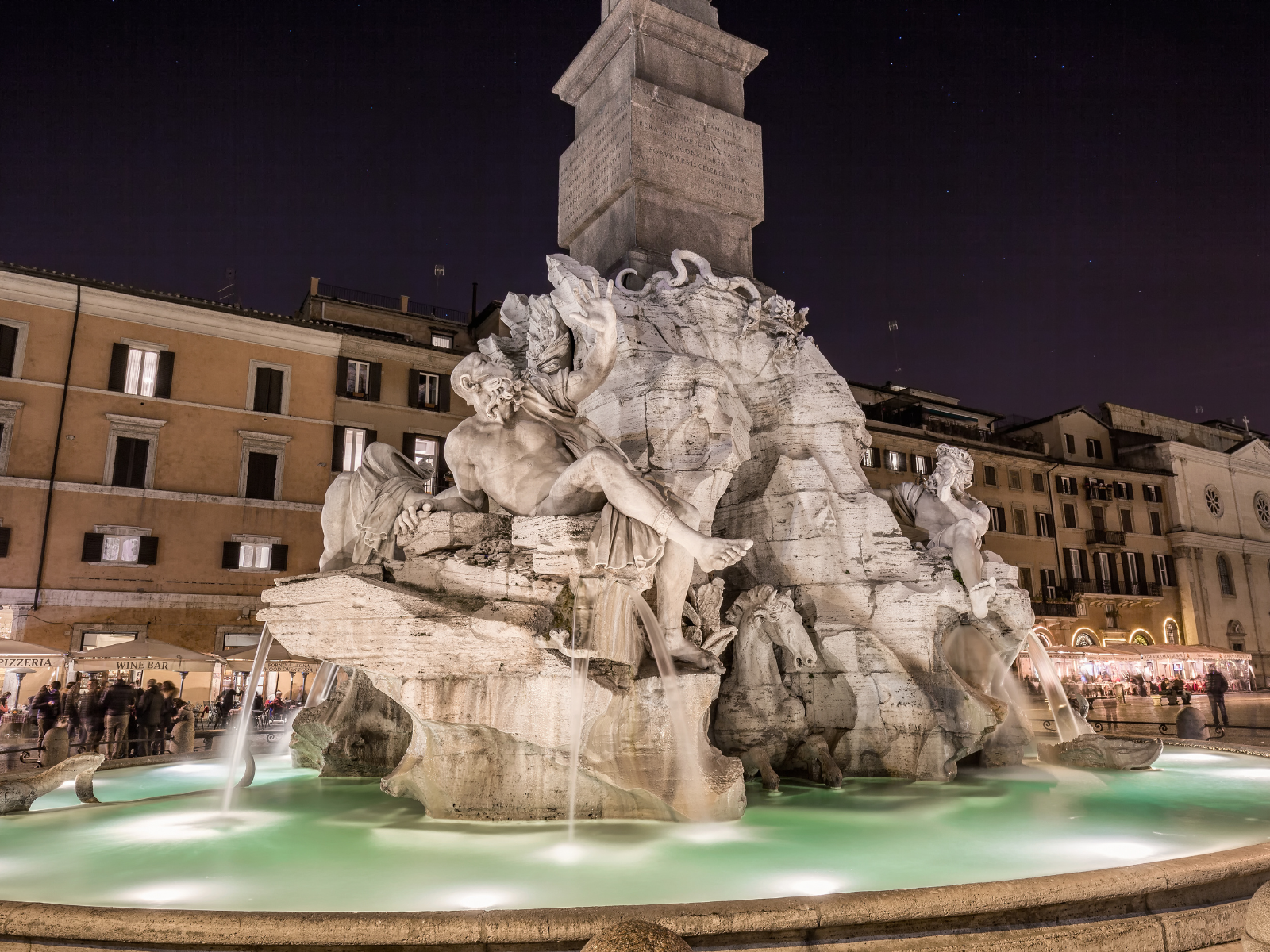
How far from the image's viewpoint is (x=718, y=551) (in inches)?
213

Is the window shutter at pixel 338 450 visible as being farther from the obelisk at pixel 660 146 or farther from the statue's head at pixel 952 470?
the statue's head at pixel 952 470

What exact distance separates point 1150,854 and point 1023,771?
311cm

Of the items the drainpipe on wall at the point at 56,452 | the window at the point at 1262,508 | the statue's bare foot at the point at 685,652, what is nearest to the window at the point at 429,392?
the drainpipe on wall at the point at 56,452

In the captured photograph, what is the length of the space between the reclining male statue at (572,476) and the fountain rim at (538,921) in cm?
257

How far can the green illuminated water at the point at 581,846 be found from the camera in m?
3.97

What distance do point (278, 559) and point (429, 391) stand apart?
6.85 m

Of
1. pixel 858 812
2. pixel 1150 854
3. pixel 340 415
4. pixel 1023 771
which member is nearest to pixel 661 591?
pixel 858 812

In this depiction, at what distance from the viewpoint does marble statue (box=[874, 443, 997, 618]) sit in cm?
791

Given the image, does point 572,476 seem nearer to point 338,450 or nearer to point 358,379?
point 338,450

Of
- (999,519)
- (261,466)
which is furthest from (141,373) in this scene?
(999,519)

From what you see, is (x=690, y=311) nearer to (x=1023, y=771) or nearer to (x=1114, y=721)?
Answer: (x=1023, y=771)

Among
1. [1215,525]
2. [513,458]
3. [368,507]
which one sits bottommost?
[368,507]

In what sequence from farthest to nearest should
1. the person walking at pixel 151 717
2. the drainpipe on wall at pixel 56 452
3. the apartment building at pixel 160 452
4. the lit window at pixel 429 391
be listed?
the lit window at pixel 429 391 → the apartment building at pixel 160 452 → the drainpipe on wall at pixel 56 452 → the person walking at pixel 151 717

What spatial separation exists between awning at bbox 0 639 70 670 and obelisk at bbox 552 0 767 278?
13.1 m
